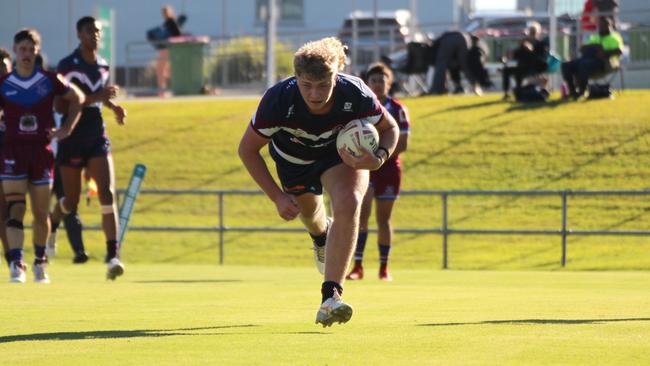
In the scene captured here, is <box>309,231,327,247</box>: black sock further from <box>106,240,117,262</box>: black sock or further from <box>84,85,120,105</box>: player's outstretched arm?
<box>84,85,120,105</box>: player's outstretched arm

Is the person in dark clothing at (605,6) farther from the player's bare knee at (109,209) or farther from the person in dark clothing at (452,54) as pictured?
the player's bare knee at (109,209)

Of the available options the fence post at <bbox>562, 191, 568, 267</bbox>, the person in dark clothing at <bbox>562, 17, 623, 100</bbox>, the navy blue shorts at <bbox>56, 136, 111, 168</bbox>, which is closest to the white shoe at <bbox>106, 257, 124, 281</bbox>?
the navy blue shorts at <bbox>56, 136, 111, 168</bbox>

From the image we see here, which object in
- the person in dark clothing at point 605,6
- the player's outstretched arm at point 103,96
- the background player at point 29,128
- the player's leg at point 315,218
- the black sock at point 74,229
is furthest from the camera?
the person in dark clothing at point 605,6

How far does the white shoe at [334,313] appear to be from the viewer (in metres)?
8.29

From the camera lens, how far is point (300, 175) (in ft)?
32.3

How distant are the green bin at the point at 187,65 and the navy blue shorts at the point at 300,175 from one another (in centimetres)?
2951

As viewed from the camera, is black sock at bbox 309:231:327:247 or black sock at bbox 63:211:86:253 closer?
black sock at bbox 309:231:327:247

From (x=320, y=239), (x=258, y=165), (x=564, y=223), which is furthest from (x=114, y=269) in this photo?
(x=564, y=223)

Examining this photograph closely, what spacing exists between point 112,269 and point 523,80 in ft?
57.5

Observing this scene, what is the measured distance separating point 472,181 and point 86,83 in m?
11.7

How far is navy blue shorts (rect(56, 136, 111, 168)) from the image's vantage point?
14.7m

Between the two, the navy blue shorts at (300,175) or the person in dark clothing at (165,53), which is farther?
the person in dark clothing at (165,53)

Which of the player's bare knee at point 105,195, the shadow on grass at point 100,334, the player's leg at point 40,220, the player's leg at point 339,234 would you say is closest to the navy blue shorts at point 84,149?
the player's bare knee at point 105,195

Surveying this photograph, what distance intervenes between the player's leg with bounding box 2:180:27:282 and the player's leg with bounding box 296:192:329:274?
418 centimetres
